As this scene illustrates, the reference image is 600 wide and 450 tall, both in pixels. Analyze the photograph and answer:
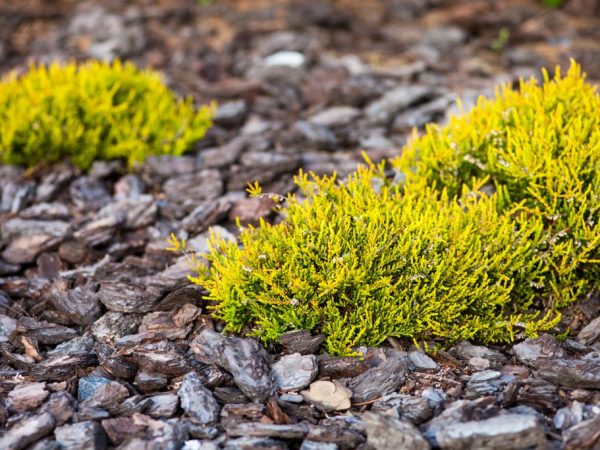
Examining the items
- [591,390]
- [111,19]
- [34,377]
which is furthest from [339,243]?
[111,19]

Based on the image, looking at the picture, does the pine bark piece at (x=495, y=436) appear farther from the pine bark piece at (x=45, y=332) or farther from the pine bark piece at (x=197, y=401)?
the pine bark piece at (x=45, y=332)

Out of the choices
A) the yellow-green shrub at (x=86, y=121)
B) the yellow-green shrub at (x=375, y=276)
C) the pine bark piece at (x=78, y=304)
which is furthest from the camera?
the yellow-green shrub at (x=86, y=121)

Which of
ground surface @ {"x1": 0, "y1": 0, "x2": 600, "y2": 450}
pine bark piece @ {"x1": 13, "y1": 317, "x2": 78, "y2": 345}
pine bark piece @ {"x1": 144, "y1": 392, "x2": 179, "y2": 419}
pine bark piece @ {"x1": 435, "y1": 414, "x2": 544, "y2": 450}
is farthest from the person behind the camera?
pine bark piece @ {"x1": 13, "y1": 317, "x2": 78, "y2": 345}

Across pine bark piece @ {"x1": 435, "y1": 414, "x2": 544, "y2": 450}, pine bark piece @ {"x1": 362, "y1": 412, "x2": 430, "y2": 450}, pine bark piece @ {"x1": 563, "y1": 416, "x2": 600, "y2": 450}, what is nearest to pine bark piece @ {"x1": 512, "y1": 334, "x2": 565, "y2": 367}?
pine bark piece @ {"x1": 563, "y1": 416, "x2": 600, "y2": 450}

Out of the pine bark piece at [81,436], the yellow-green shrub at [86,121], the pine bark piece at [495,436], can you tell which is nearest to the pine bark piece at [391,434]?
the pine bark piece at [495,436]

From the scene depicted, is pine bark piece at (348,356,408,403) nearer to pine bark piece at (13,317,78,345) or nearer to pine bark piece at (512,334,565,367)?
pine bark piece at (512,334,565,367)

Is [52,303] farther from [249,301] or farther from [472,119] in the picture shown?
[472,119]
